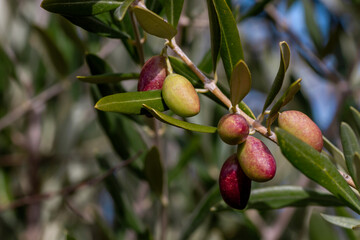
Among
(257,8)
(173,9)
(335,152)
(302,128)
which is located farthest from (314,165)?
(257,8)

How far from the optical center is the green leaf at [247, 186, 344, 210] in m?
0.74

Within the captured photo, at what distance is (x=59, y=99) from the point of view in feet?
5.32

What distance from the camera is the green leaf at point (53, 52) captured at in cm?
120

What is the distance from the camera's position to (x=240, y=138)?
0.52 meters

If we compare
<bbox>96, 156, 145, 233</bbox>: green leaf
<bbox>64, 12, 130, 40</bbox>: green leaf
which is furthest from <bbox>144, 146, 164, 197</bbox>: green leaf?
<bbox>64, 12, 130, 40</bbox>: green leaf

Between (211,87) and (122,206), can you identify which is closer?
(211,87)

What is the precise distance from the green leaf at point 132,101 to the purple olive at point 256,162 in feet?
0.40

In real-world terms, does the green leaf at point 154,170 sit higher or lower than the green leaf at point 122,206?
higher

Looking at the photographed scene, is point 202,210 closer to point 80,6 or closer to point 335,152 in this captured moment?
point 335,152

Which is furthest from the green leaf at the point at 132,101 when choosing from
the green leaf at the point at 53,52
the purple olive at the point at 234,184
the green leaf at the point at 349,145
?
the green leaf at the point at 53,52

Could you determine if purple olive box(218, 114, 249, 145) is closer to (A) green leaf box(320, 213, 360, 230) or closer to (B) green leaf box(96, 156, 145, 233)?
(A) green leaf box(320, 213, 360, 230)

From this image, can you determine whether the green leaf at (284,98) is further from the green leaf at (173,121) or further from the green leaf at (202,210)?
the green leaf at (202,210)

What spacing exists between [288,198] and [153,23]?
38cm

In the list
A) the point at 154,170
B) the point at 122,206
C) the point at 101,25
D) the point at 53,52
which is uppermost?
the point at 101,25
